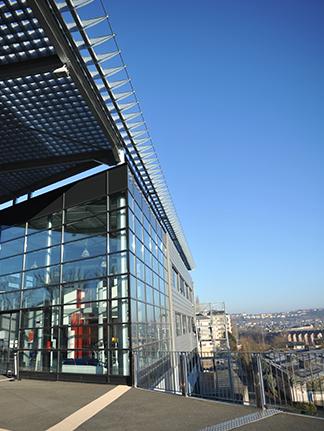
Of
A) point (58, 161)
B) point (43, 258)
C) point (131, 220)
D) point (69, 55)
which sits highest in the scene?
point (58, 161)

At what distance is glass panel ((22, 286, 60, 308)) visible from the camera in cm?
1409

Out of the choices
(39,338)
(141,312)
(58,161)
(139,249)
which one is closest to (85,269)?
(139,249)

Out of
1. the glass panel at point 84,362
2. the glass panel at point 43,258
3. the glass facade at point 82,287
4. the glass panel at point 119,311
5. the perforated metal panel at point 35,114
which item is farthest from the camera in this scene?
the glass panel at point 43,258

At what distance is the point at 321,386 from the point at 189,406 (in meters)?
2.85

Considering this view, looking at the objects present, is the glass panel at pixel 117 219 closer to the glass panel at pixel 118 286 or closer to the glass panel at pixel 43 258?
the glass panel at pixel 118 286

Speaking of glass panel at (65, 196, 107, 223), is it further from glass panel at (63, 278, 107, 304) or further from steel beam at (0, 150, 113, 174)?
glass panel at (63, 278, 107, 304)

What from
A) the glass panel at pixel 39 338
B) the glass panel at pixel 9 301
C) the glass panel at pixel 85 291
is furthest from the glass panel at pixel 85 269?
the glass panel at pixel 9 301

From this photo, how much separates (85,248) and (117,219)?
6.11 ft

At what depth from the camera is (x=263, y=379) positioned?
7.14 m

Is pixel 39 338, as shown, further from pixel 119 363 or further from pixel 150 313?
pixel 150 313

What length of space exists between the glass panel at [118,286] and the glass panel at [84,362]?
80.6 inches

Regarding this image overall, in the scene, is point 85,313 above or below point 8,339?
above

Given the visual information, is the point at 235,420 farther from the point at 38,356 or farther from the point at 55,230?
the point at 55,230

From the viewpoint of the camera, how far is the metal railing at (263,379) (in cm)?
683
